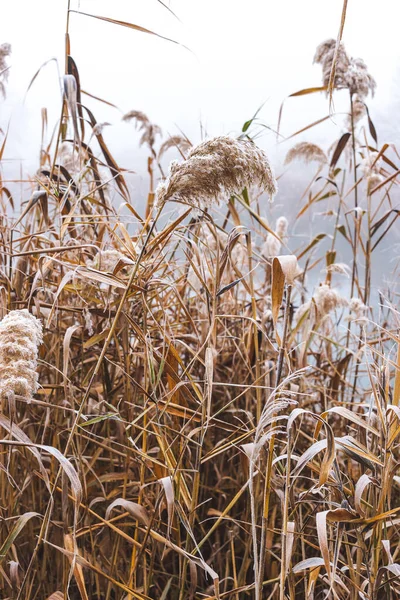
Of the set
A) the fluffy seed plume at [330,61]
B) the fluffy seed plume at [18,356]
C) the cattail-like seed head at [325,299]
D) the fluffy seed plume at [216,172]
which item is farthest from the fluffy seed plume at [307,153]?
the fluffy seed plume at [18,356]

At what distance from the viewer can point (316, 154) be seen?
6.25ft

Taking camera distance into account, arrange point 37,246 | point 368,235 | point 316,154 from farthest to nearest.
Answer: point 316,154 < point 368,235 < point 37,246

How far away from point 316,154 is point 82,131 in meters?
1.02

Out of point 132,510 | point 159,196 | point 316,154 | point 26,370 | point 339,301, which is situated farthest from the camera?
point 316,154

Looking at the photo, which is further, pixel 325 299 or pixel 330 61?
pixel 330 61

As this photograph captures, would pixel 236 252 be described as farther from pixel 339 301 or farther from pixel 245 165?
pixel 245 165

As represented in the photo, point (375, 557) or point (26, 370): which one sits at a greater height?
point (26, 370)

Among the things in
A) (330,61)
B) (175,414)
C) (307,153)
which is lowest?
(175,414)

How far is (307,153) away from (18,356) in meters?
1.60

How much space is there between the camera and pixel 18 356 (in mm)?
538

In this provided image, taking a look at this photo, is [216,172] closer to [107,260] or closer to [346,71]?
[107,260]

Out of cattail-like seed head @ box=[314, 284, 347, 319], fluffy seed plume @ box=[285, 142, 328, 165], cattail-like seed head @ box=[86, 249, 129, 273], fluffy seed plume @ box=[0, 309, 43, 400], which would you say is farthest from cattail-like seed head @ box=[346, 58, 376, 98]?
fluffy seed plume @ box=[0, 309, 43, 400]

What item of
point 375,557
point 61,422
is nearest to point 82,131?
point 61,422

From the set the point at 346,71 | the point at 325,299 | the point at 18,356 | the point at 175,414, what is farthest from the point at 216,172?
the point at 346,71
